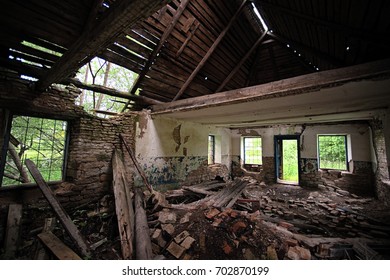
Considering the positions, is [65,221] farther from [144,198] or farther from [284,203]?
[284,203]

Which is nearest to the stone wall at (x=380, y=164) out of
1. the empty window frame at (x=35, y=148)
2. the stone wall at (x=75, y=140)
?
the stone wall at (x=75, y=140)

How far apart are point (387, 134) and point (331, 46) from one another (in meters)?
2.65

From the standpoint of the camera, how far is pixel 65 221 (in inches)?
90.6

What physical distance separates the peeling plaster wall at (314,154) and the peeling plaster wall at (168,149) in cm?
287

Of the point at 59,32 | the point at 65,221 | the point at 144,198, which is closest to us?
the point at 59,32

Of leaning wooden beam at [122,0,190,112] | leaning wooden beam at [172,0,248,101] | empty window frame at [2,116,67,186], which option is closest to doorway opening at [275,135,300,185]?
leaning wooden beam at [172,0,248,101]

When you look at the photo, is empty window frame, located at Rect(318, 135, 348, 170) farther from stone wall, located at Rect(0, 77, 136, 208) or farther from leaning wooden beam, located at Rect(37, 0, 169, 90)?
leaning wooden beam, located at Rect(37, 0, 169, 90)

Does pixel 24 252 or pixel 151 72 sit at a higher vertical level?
pixel 151 72

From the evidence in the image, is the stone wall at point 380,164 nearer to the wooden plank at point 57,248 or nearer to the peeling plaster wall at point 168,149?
the peeling plaster wall at point 168,149

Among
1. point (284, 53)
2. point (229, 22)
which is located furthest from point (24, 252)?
point (284, 53)

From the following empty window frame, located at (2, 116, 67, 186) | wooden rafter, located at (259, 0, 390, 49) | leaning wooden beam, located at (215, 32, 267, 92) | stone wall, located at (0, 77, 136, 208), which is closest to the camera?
wooden rafter, located at (259, 0, 390, 49)

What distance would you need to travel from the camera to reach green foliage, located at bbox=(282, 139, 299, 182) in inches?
297

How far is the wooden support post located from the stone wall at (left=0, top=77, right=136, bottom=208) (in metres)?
0.35

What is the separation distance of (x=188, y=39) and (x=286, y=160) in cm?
677
